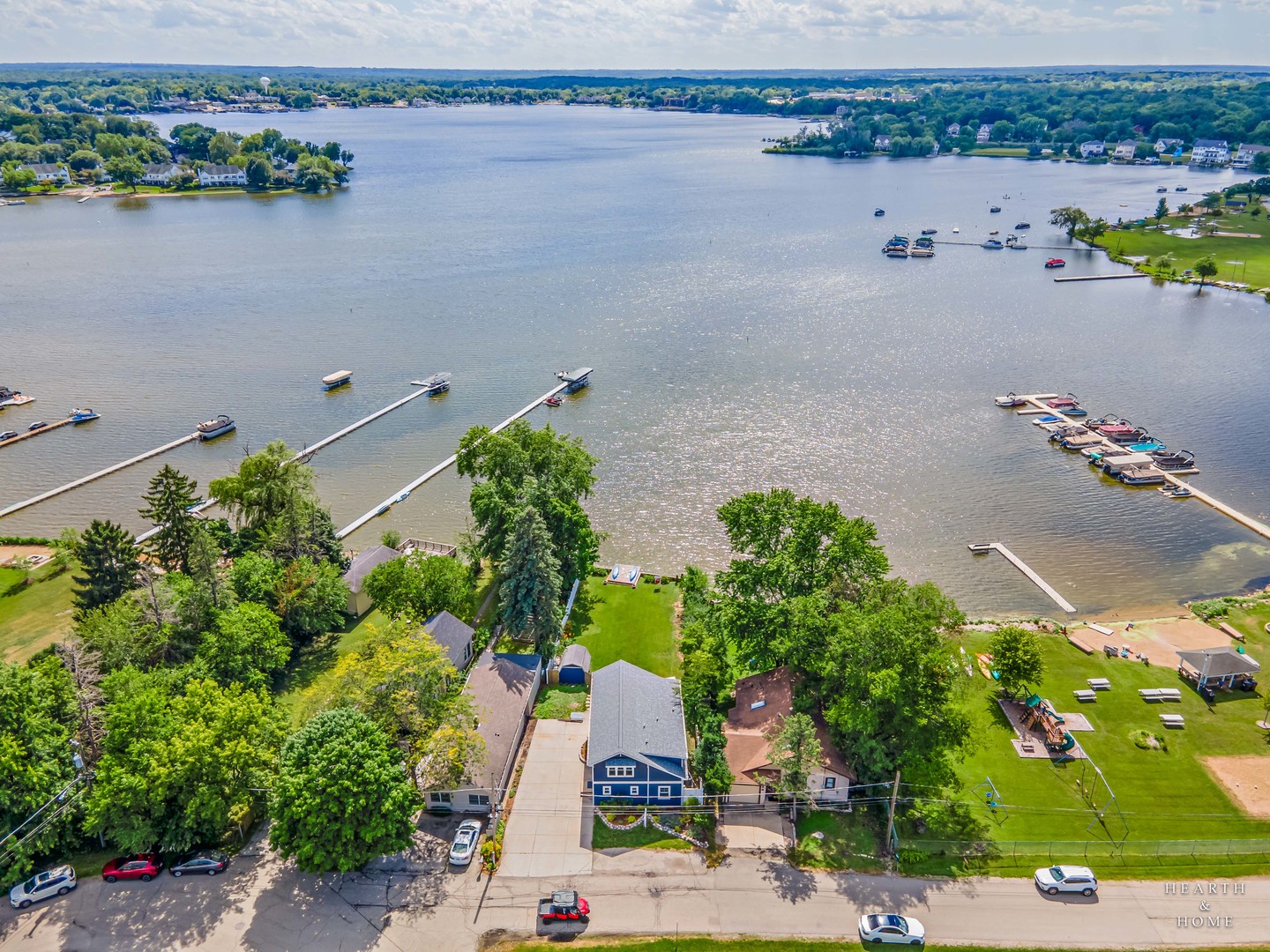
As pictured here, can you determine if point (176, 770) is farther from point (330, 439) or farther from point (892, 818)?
point (330, 439)

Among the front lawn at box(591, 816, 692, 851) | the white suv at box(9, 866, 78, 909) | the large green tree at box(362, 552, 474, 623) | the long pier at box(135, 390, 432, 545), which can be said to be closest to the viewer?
the white suv at box(9, 866, 78, 909)

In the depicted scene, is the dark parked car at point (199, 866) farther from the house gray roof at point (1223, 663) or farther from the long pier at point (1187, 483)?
the long pier at point (1187, 483)

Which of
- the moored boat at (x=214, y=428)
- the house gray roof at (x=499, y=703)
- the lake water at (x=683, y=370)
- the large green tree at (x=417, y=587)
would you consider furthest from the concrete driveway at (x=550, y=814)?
the moored boat at (x=214, y=428)

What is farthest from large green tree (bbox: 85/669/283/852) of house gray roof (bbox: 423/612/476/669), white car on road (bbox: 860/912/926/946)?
white car on road (bbox: 860/912/926/946)

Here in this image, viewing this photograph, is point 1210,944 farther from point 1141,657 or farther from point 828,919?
point 1141,657

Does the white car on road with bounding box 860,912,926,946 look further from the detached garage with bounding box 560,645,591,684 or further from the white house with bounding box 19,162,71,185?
the white house with bounding box 19,162,71,185

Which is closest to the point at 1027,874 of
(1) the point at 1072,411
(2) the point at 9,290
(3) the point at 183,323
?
(1) the point at 1072,411

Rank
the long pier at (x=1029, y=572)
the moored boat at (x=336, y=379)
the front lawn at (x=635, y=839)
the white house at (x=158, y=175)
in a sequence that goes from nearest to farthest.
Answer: the front lawn at (x=635, y=839) → the long pier at (x=1029, y=572) → the moored boat at (x=336, y=379) → the white house at (x=158, y=175)
